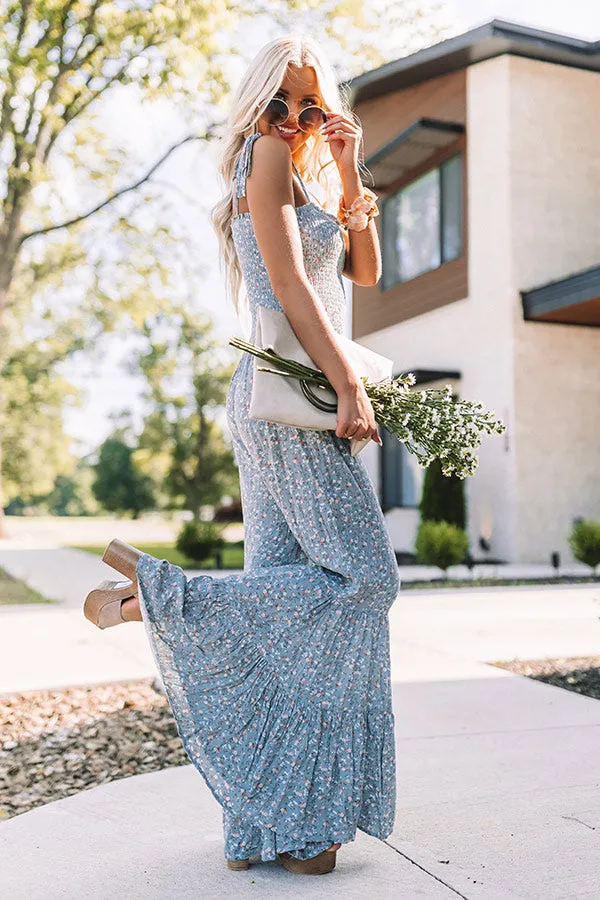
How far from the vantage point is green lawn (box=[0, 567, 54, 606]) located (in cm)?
851

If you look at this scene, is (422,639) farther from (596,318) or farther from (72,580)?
(596,318)

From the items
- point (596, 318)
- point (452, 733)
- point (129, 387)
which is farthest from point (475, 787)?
point (129, 387)

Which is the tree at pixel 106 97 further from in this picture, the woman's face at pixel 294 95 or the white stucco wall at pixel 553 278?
the woman's face at pixel 294 95

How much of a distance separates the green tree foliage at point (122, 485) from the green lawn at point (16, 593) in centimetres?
4264

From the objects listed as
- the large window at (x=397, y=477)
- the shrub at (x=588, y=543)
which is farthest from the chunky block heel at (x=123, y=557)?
the large window at (x=397, y=477)

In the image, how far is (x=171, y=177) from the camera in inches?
534

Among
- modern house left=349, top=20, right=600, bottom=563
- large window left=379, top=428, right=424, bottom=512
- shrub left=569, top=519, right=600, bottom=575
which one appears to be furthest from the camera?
large window left=379, top=428, right=424, bottom=512

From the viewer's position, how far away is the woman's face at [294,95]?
2.24m

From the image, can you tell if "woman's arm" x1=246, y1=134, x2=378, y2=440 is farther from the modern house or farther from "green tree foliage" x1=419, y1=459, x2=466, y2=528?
"green tree foliage" x1=419, y1=459, x2=466, y2=528

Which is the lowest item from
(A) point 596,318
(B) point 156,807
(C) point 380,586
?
(B) point 156,807

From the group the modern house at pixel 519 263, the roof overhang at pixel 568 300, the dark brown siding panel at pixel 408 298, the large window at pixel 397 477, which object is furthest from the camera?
the large window at pixel 397 477

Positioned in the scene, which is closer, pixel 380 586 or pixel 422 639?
pixel 380 586

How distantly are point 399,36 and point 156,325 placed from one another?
19.9 m

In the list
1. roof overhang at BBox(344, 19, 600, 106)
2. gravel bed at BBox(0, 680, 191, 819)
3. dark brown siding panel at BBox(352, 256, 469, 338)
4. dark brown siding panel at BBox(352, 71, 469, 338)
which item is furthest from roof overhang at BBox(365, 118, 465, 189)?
gravel bed at BBox(0, 680, 191, 819)
